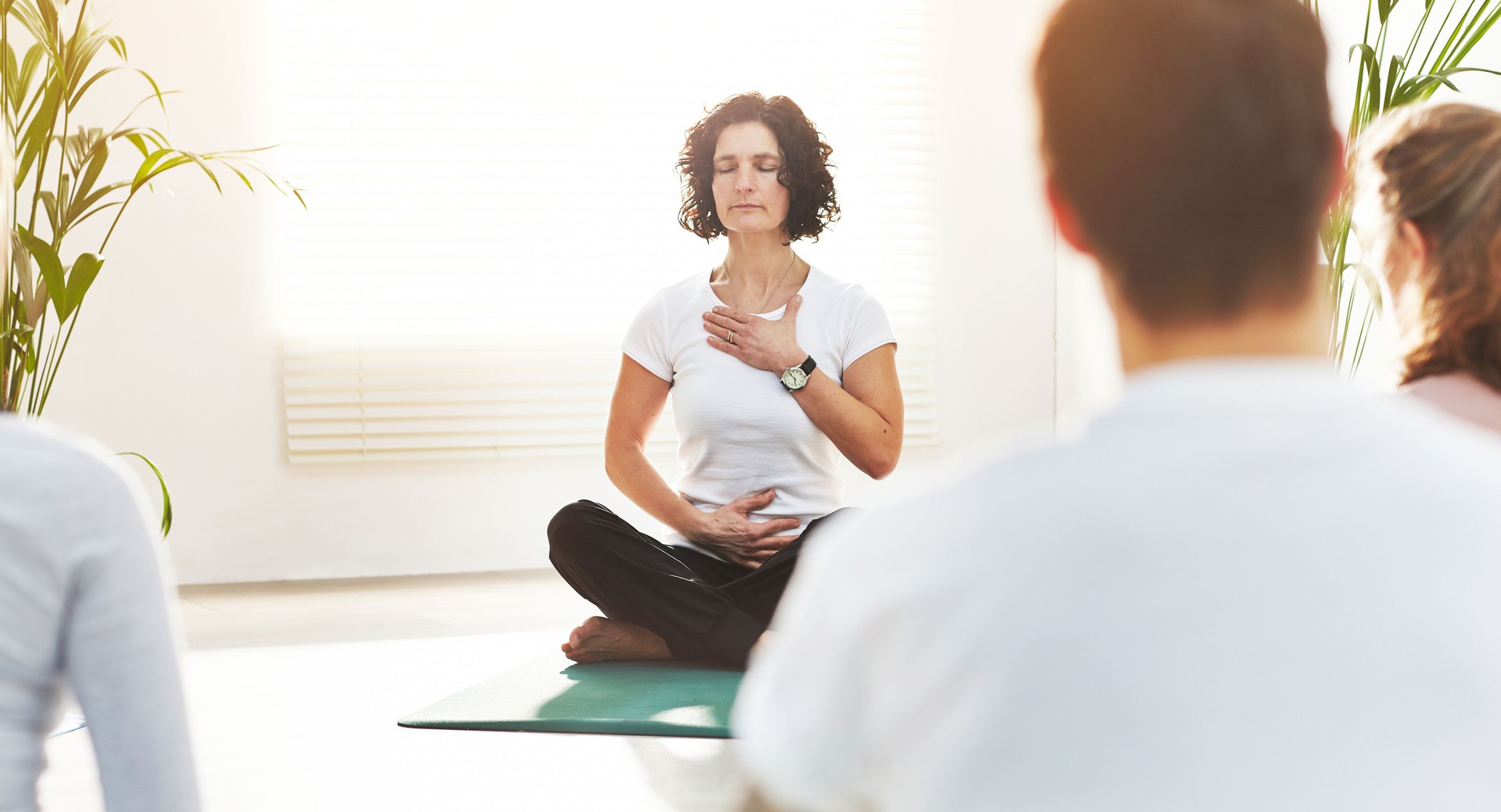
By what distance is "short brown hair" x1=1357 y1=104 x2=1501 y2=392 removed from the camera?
4.42 feet

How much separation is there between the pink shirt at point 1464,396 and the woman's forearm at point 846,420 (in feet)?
5.28

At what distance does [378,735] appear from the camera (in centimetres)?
256

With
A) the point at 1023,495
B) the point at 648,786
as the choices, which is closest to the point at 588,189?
the point at 648,786

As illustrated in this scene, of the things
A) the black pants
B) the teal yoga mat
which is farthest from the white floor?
the black pants

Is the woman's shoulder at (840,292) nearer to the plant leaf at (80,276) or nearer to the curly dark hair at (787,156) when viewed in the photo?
the curly dark hair at (787,156)

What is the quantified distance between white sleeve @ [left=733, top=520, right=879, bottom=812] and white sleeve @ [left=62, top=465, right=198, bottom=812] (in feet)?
1.47

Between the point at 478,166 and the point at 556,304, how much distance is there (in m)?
0.57

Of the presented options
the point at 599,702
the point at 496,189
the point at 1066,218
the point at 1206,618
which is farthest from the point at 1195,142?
the point at 496,189

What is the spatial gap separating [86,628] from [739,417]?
7.21ft

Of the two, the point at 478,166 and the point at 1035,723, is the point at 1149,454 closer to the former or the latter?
the point at 1035,723

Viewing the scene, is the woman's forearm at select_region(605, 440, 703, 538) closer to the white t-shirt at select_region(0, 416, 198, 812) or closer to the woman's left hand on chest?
the woman's left hand on chest

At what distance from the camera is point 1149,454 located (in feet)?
1.67

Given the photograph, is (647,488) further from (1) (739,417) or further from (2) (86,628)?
(2) (86,628)

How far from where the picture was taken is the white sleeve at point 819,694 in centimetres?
54
